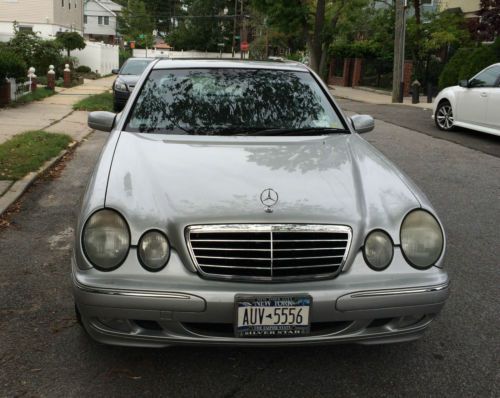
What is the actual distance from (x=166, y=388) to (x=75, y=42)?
33831 mm

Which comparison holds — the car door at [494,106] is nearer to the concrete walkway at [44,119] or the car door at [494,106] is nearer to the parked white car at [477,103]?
the parked white car at [477,103]

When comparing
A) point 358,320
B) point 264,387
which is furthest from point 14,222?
point 358,320

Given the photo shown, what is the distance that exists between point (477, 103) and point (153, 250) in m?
10.2

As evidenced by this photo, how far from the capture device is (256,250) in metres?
2.65

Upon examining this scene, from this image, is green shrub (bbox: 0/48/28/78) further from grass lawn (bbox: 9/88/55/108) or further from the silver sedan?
the silver sedan

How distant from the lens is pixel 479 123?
11484 millimetres

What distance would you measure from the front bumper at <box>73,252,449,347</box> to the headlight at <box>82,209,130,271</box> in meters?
0.07

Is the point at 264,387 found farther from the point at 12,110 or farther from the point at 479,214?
the point at 12,110

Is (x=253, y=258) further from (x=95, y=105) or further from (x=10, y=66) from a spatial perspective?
(x=95, y=105)

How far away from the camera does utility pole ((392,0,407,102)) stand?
21906 mm

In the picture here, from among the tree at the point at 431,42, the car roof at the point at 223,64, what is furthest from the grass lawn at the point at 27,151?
the tree at the point at 431,42

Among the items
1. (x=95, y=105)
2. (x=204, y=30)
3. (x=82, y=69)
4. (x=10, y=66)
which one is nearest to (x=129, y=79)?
(x=95, y=105)

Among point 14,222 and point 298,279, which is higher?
point 298,279

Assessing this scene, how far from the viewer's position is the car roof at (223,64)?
4480mm
